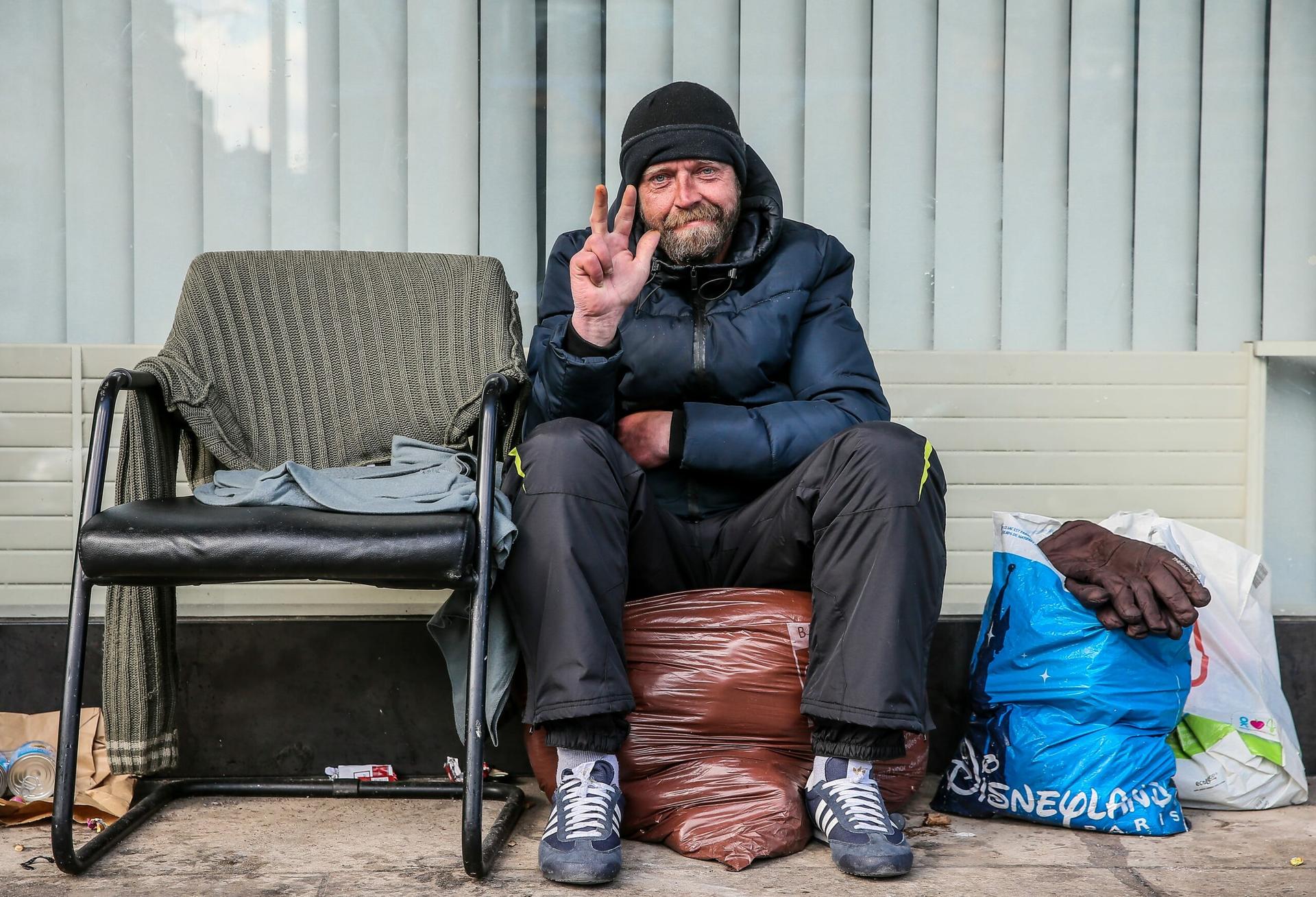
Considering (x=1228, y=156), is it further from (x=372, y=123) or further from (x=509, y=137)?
(x=372, y=123)

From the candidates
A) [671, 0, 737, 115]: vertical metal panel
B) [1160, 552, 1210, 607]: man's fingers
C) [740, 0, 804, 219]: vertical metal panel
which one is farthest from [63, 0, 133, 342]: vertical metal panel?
[1160, 552, 1210, 607]: man's fingers

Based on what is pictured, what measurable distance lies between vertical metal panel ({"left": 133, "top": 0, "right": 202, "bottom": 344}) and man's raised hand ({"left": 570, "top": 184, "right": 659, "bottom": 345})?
1180mm

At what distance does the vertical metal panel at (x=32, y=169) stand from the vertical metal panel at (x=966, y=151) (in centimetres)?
203

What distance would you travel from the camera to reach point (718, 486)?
7.47 ft

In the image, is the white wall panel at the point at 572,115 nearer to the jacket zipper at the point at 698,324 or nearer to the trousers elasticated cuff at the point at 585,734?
the jacket zipper at the point at 698,324

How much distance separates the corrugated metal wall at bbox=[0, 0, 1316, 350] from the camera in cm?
272

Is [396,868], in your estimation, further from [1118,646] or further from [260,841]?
[1118,646]

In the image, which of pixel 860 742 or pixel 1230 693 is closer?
pixel 860 742

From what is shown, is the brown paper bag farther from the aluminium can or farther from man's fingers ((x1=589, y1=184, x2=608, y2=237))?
man's fingers ((x1=589, y1=184, x2=608, y2=237))

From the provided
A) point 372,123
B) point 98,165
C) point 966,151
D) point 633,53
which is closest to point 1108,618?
point 966,151

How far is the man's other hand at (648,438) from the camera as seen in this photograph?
2.23 meters

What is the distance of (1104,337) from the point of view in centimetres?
285

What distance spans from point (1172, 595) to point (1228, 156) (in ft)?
4.22

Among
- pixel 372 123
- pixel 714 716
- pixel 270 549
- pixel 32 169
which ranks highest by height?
pixel 372 123
